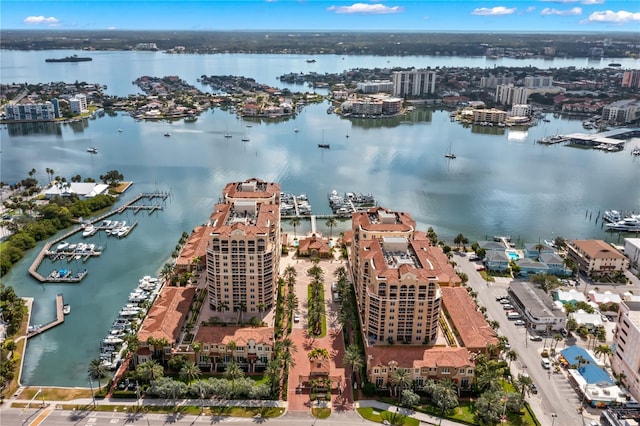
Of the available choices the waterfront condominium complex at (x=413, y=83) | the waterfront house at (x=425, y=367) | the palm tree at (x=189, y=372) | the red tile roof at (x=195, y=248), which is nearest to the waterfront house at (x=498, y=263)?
the waterfront house at (x=425, y=367)

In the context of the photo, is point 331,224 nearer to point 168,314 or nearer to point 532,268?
point 532,268

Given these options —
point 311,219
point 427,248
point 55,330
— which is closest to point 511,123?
point 311,219

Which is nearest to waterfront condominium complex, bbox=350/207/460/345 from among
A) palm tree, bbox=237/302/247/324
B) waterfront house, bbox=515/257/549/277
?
palm tree, bbox=237/302/247/324

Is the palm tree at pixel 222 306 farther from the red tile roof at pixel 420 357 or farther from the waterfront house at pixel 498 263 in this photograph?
the waterfront house at pixel 498 263

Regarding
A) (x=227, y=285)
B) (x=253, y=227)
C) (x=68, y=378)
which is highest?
(x=253, y=227)

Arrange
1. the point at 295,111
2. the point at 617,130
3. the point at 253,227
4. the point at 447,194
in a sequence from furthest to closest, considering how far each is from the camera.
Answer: the point at 295,111
the point at 617,130
the point at 447,194
the point at 253,227

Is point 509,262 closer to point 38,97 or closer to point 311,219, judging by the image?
point 311,219
